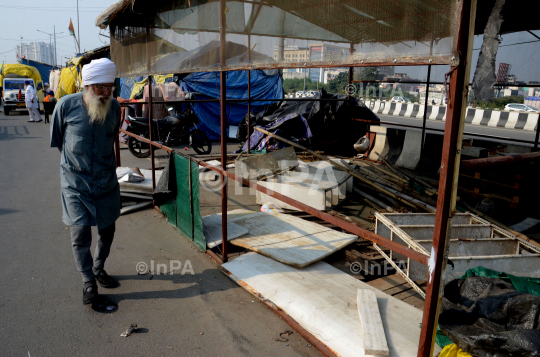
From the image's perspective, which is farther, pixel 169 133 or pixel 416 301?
Result: pixel 169 133

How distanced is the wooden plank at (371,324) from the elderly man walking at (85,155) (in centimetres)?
218

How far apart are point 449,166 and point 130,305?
8.95 feet

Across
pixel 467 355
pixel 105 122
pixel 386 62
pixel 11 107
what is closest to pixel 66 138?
pixel 105 122

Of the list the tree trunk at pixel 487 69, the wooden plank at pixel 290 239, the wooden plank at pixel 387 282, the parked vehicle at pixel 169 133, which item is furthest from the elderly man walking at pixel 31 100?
the tree trunk at pixel 487 69

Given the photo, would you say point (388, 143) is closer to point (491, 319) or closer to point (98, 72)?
point (491, 319)

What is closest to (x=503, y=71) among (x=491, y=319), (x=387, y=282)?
(x=387, y=282)

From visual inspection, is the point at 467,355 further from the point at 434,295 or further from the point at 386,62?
the point at 386,62

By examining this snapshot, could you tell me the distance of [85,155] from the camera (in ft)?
10.3

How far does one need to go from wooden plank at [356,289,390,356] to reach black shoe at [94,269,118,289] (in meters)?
2.21

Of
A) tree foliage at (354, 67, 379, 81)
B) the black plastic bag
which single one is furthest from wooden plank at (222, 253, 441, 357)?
tree foliage at (354, 67, 379, 81)

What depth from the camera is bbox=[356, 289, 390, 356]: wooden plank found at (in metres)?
2.31

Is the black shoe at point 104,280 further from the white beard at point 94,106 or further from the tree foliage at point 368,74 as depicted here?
the tree foliage at point 368,74

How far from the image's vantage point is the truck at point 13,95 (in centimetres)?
2098

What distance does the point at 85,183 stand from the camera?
3141mm
